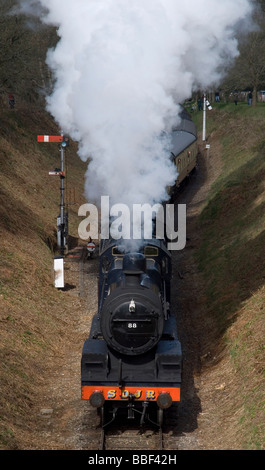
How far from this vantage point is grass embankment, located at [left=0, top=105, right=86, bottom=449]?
15.1 meters

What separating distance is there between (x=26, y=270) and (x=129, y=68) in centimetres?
910

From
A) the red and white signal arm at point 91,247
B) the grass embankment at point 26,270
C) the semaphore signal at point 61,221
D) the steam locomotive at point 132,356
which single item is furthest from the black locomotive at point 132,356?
the red and white signal arm at point 91,247

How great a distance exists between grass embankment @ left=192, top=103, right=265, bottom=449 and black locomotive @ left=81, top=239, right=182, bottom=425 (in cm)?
186

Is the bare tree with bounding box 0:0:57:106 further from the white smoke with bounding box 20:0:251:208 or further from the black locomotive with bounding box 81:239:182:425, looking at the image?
the black locomotive with bounding box 81:239:182:425

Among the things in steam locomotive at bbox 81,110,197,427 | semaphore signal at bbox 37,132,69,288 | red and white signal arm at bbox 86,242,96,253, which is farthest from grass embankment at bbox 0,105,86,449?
steam locomotive at bbox 81,110,197,427

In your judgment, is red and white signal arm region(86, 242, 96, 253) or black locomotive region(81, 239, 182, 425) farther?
red and white signal arm region(86, 242, 96, 253)

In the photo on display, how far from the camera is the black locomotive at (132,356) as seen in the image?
43.4ft

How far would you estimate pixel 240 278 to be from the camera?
22.1 meters

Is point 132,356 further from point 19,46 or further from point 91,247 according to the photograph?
point 19,46

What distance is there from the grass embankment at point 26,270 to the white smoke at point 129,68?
4711mm

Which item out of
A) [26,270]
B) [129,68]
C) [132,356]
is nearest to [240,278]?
[26,270]

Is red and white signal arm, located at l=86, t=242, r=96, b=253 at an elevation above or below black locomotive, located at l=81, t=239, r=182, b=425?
above

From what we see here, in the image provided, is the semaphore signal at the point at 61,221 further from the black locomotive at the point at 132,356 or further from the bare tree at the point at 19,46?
the bare tree at the point at 19,46
